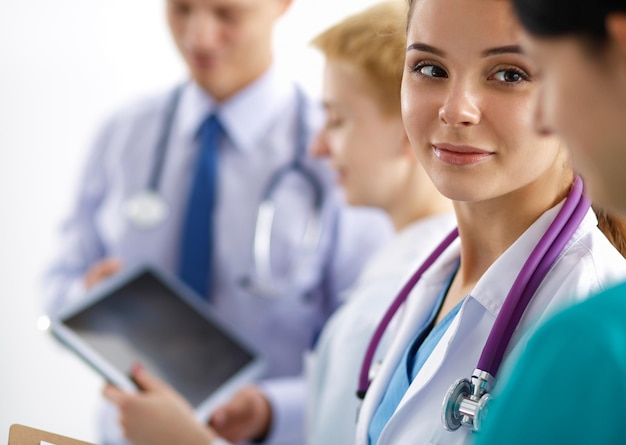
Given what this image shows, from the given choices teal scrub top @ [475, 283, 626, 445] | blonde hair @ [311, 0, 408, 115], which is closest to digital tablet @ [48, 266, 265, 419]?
blonde hair @ [311, 0, 408, 115]

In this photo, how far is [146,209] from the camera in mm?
1809

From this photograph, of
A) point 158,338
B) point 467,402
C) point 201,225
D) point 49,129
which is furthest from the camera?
point 49,129

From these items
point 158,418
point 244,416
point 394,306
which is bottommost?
point 244,416

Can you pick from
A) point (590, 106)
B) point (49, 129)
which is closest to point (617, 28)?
point (590, 106)

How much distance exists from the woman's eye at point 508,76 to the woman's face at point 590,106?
25 cm

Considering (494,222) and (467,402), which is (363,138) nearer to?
(494,222)

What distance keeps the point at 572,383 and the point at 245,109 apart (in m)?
1.41

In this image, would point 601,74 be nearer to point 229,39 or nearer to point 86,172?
point 229,39

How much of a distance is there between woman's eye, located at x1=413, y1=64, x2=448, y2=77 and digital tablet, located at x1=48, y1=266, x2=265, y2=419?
0.83 metres

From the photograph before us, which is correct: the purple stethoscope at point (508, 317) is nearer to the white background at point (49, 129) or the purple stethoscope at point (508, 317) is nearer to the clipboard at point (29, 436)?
the clipboard at point (29, 436)

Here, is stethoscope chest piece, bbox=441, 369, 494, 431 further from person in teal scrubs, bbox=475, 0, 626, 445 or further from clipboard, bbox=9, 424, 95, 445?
clipboard, bbox=9, 424, 95, 445

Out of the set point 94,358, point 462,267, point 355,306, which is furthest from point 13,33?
point 462,267

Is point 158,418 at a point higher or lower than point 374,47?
lower

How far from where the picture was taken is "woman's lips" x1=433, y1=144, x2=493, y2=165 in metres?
0.79
